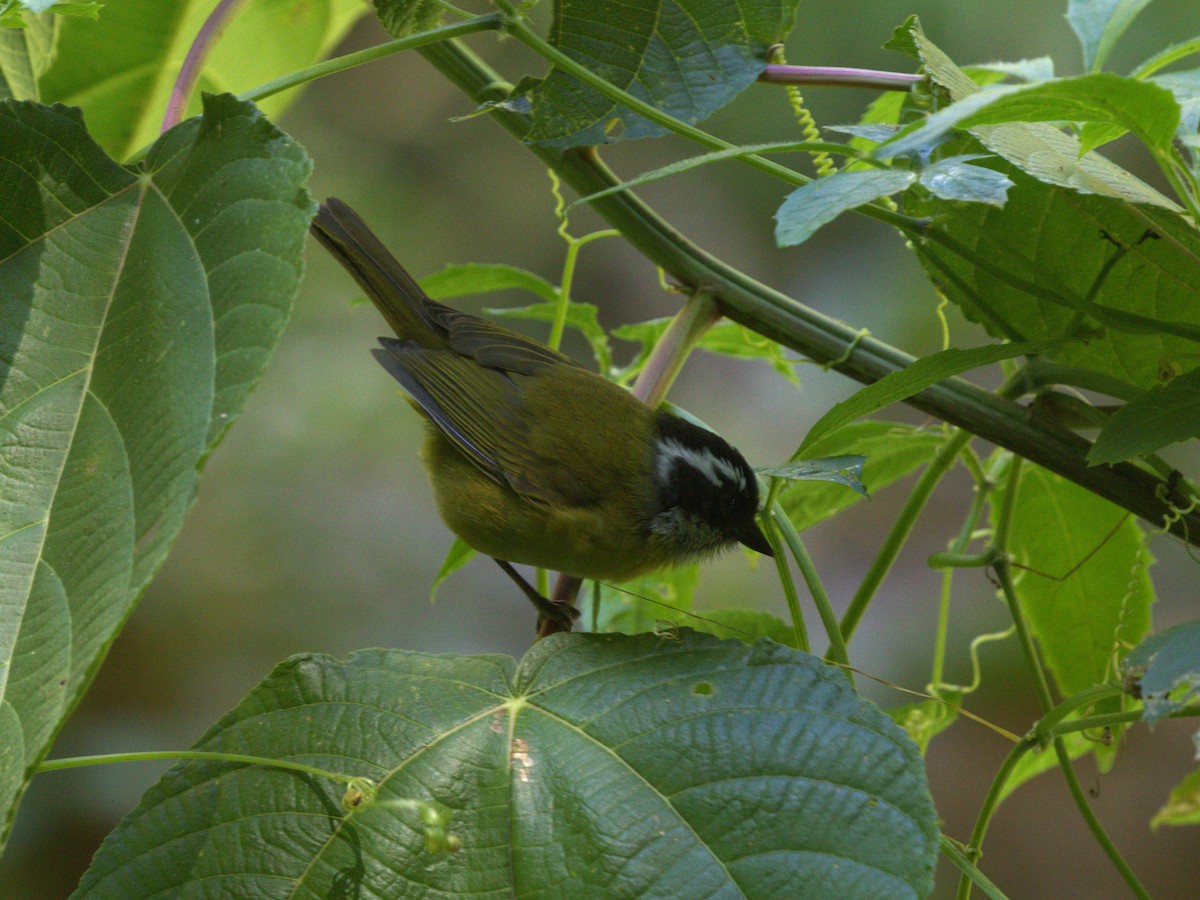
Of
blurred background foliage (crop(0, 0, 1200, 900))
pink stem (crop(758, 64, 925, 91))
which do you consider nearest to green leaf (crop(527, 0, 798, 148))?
pink stem (crop(758, 64, 925, 91))

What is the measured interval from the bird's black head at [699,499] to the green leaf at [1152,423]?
2.91ft

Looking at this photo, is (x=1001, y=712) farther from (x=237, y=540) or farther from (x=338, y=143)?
(x=338, y=143)

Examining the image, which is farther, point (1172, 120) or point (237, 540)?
point (237, 540)

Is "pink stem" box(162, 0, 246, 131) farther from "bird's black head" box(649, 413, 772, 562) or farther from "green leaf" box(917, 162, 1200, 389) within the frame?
"bird's black head" box(649, 413, 772, 562)

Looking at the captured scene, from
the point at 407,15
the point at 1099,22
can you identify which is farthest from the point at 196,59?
the point at 1099,22

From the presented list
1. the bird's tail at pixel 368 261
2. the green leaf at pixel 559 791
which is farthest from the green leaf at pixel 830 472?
the bird's tail at pixel 368 261

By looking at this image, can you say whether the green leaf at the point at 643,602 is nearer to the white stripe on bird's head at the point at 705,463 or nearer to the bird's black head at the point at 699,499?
the bird's black head at the point at 699,499

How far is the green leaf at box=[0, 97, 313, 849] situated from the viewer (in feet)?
2.80

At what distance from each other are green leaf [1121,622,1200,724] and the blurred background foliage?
3.48m

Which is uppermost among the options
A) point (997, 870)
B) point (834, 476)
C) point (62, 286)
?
point (62, 286)

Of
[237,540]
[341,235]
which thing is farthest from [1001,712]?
[341,235]

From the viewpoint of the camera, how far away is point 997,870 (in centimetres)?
479

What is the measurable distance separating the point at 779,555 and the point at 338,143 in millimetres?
5339

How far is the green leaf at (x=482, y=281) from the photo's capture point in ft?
5.37
